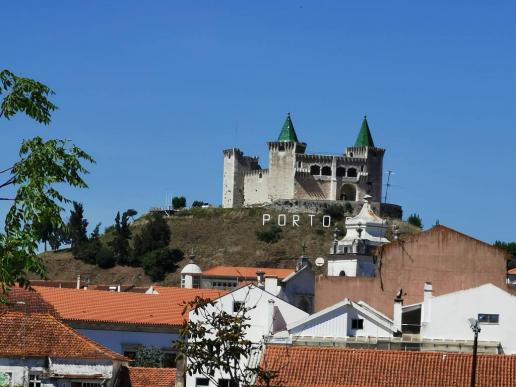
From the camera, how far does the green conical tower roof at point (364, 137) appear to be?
581 ft

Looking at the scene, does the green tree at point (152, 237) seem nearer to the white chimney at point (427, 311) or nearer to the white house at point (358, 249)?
the white house at point (358, 249)

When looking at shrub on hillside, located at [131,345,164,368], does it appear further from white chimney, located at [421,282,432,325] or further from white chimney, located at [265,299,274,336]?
white chimney, located at [421,282,432,325]

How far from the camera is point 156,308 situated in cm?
6272

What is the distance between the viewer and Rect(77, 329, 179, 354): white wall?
57.5m

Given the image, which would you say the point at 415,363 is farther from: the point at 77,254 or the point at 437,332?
the point at 77,254

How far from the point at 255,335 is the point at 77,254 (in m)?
113

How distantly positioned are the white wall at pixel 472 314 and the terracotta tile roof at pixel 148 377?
10720mm

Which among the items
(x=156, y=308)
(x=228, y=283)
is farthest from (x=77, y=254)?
(x=156, y=308)

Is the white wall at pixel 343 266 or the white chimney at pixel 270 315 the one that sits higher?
the white wall at pixel 343 266

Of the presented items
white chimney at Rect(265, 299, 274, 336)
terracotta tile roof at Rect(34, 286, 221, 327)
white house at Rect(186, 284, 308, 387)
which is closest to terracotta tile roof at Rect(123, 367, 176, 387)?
white house at Rect(186, 284, 308, 387)

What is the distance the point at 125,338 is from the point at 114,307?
362cm

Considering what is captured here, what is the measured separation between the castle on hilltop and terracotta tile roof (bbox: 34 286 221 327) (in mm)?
106103

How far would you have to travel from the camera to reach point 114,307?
61.4 m

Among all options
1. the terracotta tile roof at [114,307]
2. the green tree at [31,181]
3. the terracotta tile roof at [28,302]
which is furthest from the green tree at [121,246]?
the green tree at [31,181]
